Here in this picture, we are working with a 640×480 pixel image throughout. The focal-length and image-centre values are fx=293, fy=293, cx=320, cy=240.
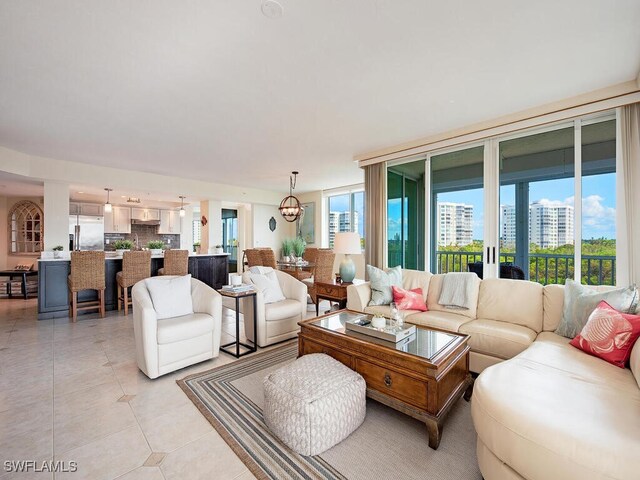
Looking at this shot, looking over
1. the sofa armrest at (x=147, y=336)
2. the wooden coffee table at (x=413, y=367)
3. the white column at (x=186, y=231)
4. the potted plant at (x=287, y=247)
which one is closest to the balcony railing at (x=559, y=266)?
the wooden coffee table at (x=413, y=367)

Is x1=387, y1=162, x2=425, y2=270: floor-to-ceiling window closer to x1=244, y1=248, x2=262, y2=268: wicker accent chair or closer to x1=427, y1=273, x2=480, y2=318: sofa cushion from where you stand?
x1=427, y1=273, x2=480, y2=318: sofa cushion

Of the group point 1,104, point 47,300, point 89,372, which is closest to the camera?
point 89,372

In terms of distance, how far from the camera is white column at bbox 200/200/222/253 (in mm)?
7484

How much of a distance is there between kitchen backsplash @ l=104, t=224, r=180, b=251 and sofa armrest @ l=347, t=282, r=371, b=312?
755 centimetres

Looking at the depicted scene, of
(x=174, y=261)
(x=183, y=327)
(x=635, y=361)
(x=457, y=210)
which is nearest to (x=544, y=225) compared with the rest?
(x=457, y=210)

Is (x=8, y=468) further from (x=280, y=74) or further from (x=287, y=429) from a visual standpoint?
(x=280, y=74)

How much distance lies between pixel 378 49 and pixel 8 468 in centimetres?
351

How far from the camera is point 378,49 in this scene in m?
2.20

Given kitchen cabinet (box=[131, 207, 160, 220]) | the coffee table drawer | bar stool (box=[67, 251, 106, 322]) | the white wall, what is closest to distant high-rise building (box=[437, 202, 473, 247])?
the coffee table drawer

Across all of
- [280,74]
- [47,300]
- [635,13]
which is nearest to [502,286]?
[635,13]

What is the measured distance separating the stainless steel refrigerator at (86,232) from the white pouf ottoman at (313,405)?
26.5ft

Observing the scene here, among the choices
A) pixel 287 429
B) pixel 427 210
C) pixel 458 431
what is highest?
pixel 427 210

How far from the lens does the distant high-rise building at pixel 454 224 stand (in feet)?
13.4

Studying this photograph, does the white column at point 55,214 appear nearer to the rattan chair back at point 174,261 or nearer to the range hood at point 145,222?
the rattan chair back at point 174,261
